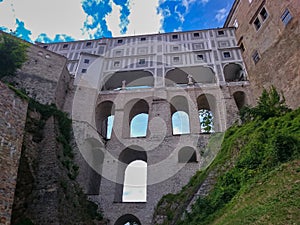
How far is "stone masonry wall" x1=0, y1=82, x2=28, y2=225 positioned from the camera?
311 inches

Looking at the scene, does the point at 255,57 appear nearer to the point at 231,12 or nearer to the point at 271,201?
the point at 231,12

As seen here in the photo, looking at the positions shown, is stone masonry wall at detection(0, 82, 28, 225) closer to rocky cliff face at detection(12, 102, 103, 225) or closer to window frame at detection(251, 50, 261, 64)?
rocky cliff face at detection(12, 102, 103, 225)

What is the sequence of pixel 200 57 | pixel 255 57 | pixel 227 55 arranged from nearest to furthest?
1. pixel 255 57
2. pixel 227 55
3. pixel 200 57

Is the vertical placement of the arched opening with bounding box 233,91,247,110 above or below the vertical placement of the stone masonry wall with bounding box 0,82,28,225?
above

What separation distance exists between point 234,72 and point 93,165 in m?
19.2

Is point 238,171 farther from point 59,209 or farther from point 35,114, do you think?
point 35,114

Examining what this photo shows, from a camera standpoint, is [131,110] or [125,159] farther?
[131,110]

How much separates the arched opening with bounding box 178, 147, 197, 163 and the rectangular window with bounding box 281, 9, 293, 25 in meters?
13.6

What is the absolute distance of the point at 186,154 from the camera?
2116cm

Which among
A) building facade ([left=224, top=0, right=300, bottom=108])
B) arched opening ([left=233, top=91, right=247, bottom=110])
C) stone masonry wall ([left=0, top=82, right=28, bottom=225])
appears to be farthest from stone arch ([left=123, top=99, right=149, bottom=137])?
stone masonry wall ([left=0, top=82, right=28, bottom=225])

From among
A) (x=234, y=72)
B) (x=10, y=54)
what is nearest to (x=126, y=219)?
(x=10, y=54)

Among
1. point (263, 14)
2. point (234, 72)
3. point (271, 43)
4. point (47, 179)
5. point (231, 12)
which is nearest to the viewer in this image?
point (47, 179)

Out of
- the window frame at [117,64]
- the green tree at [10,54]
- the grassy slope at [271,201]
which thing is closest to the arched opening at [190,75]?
the window frame at [117,64]

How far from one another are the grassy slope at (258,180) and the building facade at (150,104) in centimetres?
569
